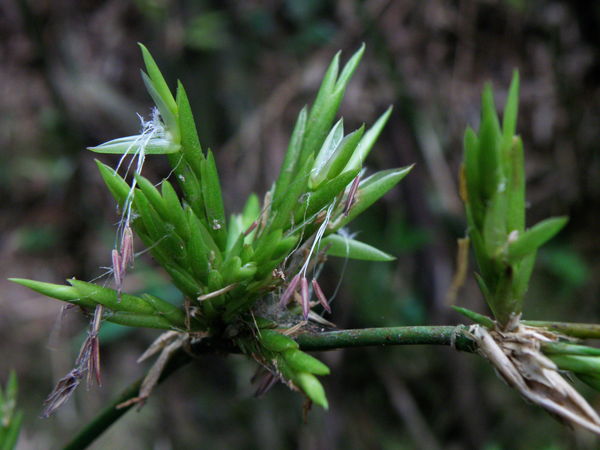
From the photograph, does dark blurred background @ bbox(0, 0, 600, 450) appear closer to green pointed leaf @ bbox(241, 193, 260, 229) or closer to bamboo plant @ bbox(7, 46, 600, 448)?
green pointed leaf @ bbox(241, 193, 260, 229)

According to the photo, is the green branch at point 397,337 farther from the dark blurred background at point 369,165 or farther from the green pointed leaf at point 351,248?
the dark blurred background at point 369,165

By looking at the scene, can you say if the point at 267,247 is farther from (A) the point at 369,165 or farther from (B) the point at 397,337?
(A) the point at 369,165

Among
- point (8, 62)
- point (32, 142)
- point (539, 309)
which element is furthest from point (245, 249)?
point (8, 62)

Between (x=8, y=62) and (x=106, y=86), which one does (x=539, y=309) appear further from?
(x=8, y=62)

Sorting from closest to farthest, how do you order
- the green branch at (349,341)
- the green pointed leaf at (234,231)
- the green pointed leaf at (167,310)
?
the green branch at (349,341), the green pointed leaf at (167,310), the green pointed leaf at (234,231)

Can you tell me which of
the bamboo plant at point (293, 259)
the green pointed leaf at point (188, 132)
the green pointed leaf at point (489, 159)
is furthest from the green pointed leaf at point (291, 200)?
the green pointed leaf at point (489, 159)

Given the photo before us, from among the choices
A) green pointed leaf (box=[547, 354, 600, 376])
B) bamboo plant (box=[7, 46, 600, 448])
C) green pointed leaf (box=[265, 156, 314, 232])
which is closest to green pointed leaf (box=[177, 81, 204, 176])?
bamboo plant (box=[7, 46, 600, 448])
